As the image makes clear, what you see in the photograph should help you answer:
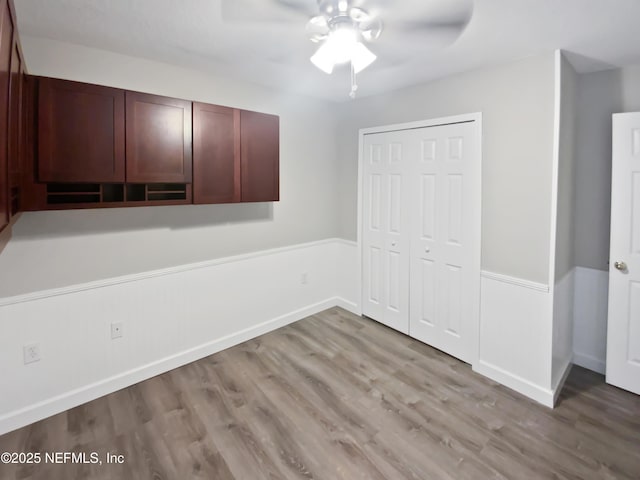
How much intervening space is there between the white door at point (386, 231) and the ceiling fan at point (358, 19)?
4.12 ft

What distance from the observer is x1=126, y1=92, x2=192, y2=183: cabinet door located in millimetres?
2330

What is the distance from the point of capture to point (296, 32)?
211 cm

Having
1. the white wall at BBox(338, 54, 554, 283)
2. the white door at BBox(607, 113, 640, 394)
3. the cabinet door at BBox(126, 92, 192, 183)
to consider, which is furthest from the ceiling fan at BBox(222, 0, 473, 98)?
the white door at BBox(607, 113, 640, 394)

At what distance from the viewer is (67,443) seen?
211 centimetres

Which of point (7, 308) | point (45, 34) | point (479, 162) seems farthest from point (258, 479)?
point (45, 34)

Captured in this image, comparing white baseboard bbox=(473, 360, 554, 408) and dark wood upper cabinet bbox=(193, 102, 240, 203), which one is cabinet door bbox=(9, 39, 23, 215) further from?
white baseboard bbox=(473, 360, 554, 408)

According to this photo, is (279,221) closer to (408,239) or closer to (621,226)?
(408,239)

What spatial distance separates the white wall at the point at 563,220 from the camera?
7.80 feet

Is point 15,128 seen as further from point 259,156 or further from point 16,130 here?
point 259,156

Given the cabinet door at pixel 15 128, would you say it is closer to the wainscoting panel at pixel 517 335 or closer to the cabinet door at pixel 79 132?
the cabinet door at pixel 79 132

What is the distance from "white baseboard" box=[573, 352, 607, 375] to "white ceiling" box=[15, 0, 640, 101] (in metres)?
2.28

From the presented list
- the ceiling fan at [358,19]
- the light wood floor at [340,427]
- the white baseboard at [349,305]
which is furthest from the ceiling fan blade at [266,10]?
the white baseboard at [349,305]

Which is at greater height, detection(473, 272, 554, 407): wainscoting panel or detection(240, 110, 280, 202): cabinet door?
detection(240, 110, 280, 202): cabinet door

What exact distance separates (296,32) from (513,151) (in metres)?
1.72
